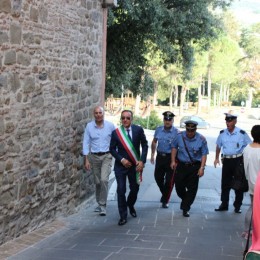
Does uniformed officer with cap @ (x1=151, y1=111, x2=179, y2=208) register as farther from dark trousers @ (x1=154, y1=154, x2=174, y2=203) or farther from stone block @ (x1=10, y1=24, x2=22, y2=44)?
stone block @ (x1=10, y1=24, x2=22, y2=44)

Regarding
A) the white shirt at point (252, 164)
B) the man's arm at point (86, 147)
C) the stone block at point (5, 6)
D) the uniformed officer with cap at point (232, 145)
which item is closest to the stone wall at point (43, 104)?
the stone block at point (5, 6)

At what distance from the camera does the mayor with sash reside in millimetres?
7145

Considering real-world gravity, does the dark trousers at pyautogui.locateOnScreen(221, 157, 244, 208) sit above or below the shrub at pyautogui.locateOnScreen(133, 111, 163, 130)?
above

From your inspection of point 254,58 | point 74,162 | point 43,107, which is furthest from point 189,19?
point 254,58

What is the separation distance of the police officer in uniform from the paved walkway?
438 mm

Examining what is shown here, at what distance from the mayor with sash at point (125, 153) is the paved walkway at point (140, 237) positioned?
1.45 feet

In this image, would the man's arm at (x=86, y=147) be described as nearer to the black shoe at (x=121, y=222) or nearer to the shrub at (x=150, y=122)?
the black shoe at (x=121, y=222)

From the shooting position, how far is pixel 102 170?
779 centimetres

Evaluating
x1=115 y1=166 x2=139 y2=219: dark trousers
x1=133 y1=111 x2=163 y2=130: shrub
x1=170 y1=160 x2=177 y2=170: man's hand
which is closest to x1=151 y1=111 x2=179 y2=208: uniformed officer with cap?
x1=170 y1=160 x2=177 y2=170: man's hand

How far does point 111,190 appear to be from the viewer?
1086 cm

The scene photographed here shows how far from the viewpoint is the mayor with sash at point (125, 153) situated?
714 cm

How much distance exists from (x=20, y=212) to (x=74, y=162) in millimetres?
2123

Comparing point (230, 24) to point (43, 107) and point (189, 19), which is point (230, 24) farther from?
point (43, 107)

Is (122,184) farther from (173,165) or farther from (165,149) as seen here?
(165,149)
